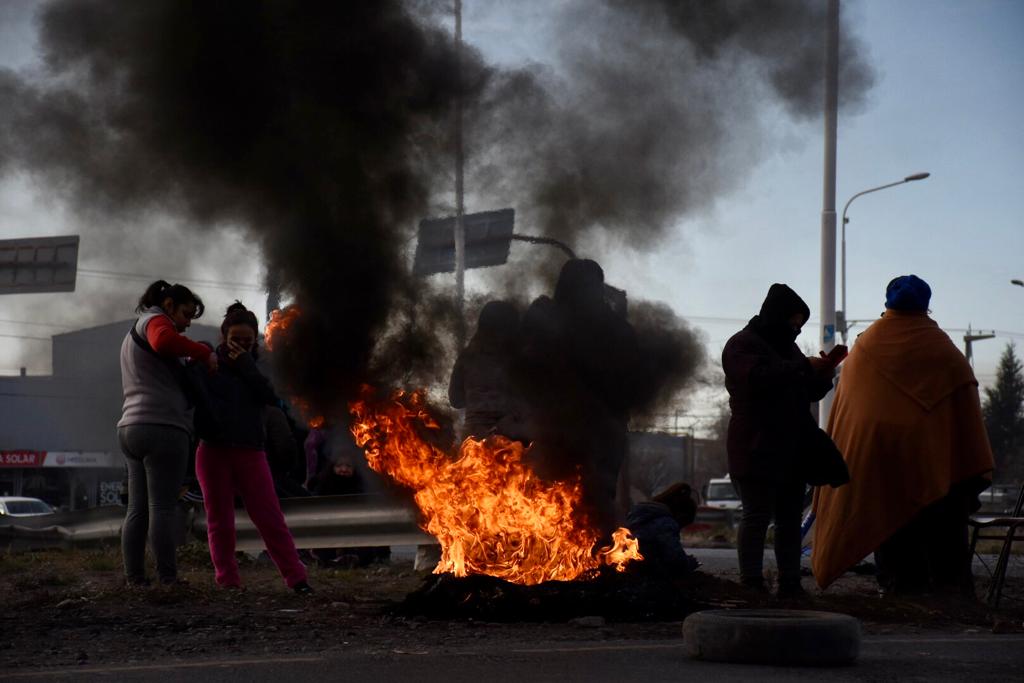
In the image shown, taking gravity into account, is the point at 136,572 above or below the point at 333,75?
below

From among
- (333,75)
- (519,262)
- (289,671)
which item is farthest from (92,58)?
(289,671)

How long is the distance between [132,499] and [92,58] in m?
2.73

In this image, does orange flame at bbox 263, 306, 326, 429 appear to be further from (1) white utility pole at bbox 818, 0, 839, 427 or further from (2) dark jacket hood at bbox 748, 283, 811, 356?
(1) white utility pole at bbox 818, 0, 839, 427

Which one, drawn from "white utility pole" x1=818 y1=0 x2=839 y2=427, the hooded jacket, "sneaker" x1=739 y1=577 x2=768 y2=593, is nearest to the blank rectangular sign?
the hooded jacket

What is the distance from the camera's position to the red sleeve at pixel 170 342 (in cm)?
723

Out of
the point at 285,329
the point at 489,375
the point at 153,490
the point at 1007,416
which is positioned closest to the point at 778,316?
the point at 489,375

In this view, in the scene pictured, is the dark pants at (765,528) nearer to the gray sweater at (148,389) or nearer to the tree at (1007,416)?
the gray sweater at (148,389)

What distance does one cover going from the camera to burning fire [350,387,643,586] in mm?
6844

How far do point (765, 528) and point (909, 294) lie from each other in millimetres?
1825

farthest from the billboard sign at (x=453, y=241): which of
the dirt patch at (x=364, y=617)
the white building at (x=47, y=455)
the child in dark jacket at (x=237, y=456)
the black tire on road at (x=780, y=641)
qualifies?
the white building at (x=47, y=455)

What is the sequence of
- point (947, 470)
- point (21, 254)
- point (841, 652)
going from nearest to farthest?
point (841, 652), point (947, 470), point (21, 254)

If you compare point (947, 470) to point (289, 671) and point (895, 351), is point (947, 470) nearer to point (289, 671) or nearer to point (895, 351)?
point (895, 351)

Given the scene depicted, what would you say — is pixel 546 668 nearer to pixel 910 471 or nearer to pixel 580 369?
pixel 580 369

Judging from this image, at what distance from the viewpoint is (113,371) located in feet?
56.8
